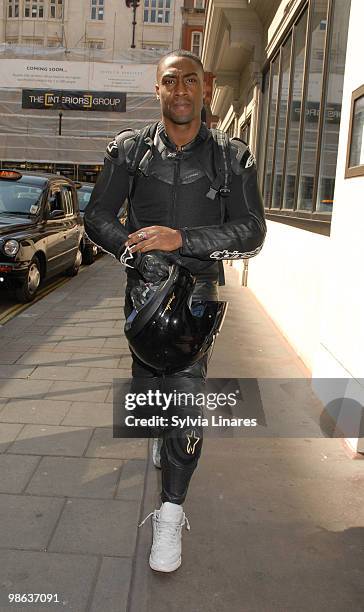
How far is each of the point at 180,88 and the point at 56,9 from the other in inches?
2367

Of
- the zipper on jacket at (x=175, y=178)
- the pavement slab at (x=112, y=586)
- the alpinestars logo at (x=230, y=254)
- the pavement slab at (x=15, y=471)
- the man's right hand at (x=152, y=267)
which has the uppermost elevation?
the zipper on jacket at (x=175, y=178)

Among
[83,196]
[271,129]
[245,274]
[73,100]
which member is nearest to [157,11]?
[73,100]

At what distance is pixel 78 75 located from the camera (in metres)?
34.2

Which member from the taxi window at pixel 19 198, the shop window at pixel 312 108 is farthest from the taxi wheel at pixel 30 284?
the shop window at pixel 312 108

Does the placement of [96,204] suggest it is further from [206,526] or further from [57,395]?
[57,395]

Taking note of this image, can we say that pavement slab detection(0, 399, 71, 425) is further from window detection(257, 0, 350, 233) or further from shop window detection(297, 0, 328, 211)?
shop window detection(297, 0, 328, 211)

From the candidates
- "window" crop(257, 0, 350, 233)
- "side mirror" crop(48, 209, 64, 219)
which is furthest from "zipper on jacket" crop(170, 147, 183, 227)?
"side mirror" crop(48, 209, 64, 219)

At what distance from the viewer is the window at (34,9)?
55125 millimetres

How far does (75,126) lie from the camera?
35.9 metres

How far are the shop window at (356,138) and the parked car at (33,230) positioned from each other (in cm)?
527

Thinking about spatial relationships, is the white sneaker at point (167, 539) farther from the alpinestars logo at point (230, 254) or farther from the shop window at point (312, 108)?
the shop window at point (312, 108)

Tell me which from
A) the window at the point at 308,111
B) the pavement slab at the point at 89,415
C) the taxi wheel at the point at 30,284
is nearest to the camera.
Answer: the pavement slab at the point at 89,415

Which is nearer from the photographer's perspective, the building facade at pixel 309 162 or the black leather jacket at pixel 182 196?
the black leather jacket at pixel 182 196

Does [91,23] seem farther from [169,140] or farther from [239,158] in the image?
[239,158]
